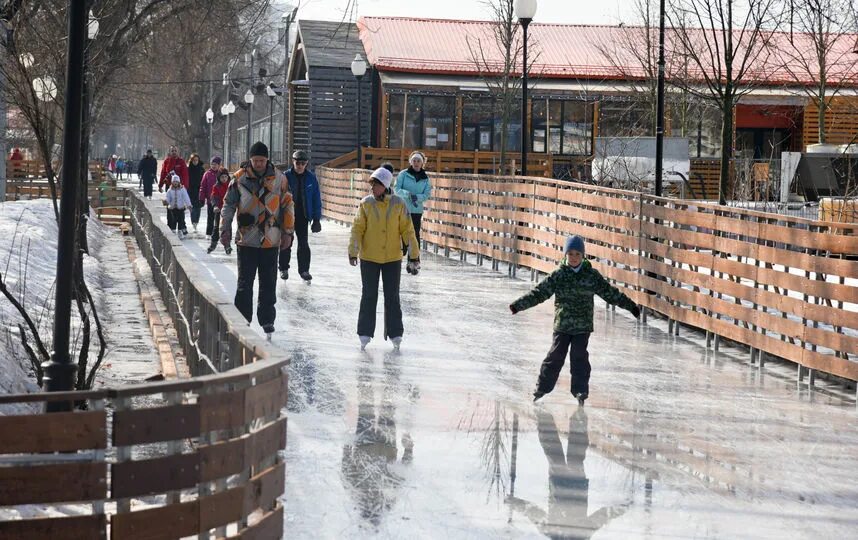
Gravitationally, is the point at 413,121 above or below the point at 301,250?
above

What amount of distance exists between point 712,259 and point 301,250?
6404 mm

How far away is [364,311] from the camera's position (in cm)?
1259

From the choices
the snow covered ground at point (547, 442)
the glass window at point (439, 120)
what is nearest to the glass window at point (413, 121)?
the glass window at point (439, 120)

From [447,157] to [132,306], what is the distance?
2937 centimetres

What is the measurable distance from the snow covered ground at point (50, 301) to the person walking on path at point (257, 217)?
1.10m

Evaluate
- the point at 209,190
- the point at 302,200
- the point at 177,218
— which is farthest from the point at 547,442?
the point at 177,218

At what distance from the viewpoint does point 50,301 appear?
15.0 meters

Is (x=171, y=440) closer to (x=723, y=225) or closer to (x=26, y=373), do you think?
(x=26, y=373)

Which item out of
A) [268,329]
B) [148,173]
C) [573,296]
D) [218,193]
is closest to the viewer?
[573,296]

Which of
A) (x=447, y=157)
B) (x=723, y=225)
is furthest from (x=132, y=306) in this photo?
(x=447, y=157)

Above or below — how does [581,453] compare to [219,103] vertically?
below

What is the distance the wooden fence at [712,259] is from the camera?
37.2ft

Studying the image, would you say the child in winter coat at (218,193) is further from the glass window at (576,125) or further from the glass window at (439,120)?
the glass window at (576,125)

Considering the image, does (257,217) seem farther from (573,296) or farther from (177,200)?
(177,200)
